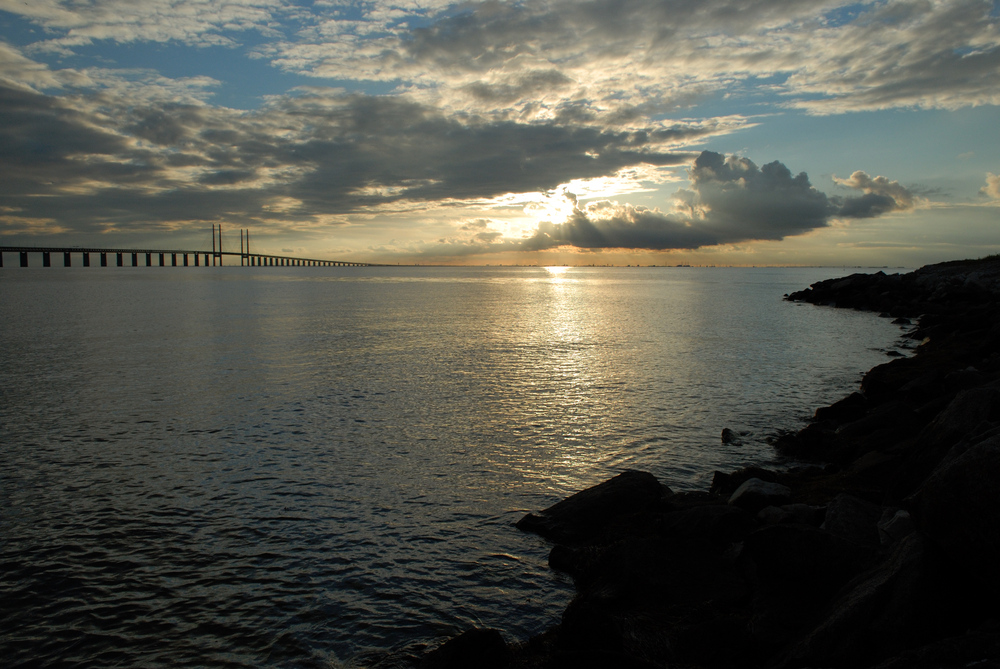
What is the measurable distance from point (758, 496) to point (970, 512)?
16.3 feet

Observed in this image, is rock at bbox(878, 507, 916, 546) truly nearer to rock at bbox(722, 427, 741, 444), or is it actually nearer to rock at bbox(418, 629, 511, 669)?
rock at bbox(418, 629, 511, 669)

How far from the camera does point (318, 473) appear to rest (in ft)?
44.7

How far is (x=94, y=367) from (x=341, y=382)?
1174 cm

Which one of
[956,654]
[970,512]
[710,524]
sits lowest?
[710,524]

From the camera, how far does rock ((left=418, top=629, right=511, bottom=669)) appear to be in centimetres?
680

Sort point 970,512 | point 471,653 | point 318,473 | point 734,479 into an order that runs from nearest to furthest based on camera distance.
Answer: point 970,512
point 471,653
point 734,479
point 318,473

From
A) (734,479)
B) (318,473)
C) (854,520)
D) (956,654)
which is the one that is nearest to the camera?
(956,654)

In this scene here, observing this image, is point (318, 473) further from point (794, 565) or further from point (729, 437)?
point (729, 437)

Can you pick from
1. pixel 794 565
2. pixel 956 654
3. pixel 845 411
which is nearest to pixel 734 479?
pixel 794 565

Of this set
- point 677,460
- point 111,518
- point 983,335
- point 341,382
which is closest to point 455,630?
point 111,518

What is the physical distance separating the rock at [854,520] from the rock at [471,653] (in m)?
4.81

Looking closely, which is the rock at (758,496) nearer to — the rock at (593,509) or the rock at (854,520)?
the rock at (854,520)

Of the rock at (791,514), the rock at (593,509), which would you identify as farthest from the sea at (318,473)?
the rock at (791,514)

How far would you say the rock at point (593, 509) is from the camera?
1066 cm
